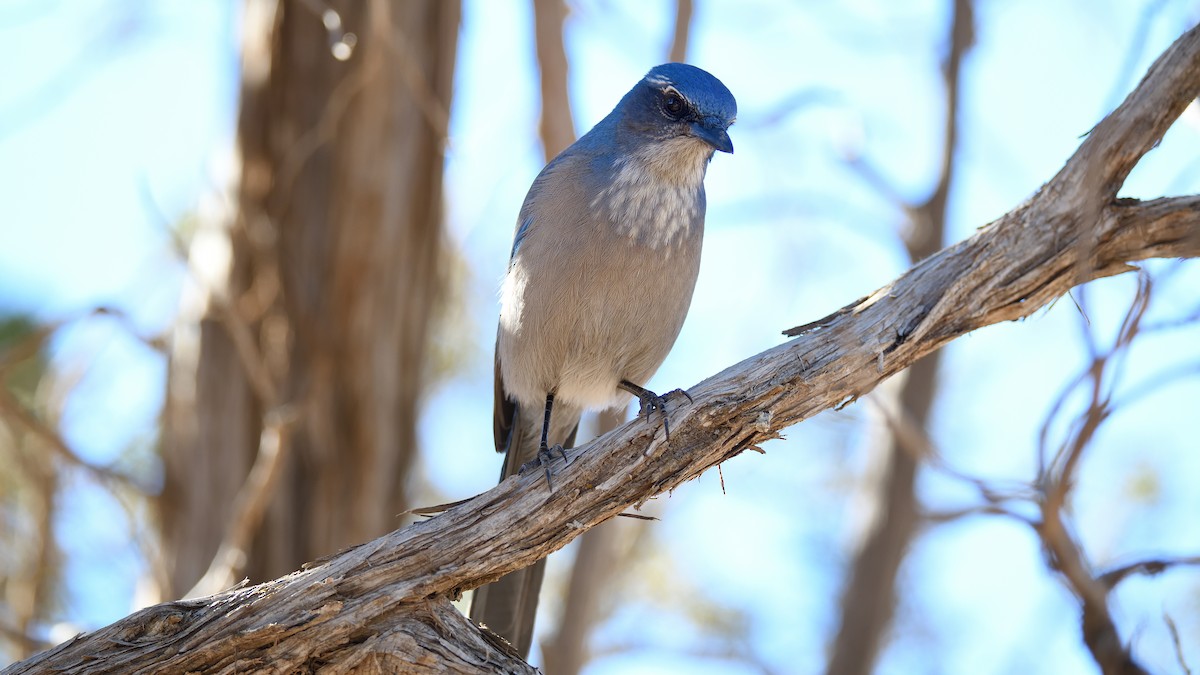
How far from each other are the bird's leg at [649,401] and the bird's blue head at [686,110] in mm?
981

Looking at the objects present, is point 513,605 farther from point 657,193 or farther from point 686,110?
point 686,110

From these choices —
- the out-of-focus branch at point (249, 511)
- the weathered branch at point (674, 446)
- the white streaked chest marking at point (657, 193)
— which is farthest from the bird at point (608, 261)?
the out-of-focus branch at point (249, 511)

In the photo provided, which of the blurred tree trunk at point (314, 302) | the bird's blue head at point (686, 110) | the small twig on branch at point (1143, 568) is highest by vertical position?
the blurred tree trunk at point (314, 302)

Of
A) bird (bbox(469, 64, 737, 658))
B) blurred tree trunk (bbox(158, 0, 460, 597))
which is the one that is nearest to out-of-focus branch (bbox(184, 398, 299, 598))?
blurred tree trunk (bbox(158, 0, 460, 597))

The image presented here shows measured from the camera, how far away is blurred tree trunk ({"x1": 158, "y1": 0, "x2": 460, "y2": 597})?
5.72 m

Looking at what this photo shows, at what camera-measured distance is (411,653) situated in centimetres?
321

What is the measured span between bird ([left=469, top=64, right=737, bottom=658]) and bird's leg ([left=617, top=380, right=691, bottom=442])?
0.6 inches

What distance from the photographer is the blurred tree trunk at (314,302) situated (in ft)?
18.8

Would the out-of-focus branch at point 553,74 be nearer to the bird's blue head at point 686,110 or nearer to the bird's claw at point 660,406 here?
the bird's blue head at point 686,110

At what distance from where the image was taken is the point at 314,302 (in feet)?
19.4

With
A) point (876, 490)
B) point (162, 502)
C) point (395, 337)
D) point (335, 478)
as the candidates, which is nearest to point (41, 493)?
point (162, 502)

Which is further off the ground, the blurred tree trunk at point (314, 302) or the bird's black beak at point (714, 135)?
the blurred tree trunk at point (314, 302)

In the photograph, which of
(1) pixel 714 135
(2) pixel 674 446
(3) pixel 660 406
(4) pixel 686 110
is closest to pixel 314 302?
(4) pixel 686 110

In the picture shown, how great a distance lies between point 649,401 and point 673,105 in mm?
1392
